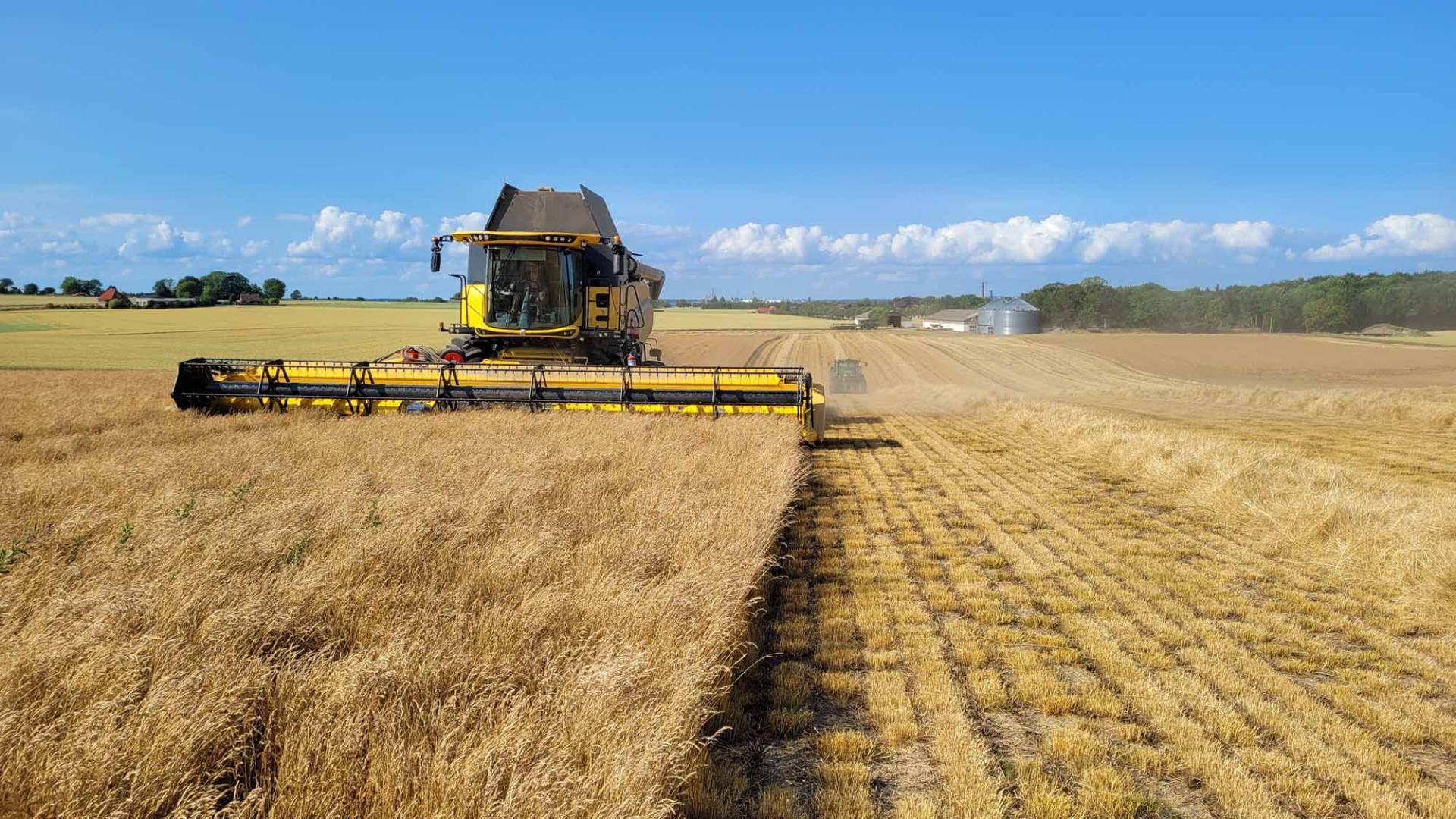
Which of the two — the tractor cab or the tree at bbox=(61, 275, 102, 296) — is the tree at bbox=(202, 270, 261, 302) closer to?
the tree at bbox=(61, 275, 102, 296)

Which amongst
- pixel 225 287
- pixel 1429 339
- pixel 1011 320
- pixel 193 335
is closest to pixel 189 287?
pixel 225 287

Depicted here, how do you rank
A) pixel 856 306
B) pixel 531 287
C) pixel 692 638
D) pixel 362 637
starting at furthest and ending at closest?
pixel 856 306 → pixel 531 287 → pixel 692 638 → pixel 362 637

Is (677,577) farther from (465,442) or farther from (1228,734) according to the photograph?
(465,442)

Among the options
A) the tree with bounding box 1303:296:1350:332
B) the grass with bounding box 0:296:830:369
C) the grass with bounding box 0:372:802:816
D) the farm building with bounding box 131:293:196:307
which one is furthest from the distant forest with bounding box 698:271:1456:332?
the grass with bounding box 0:372:802:816

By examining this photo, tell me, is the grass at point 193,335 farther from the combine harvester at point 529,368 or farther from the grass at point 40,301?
the combine harvester at point 529,368

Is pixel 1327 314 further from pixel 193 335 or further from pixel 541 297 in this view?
pixel 193 335

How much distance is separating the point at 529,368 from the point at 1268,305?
98967 mm

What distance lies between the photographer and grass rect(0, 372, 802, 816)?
2.47m

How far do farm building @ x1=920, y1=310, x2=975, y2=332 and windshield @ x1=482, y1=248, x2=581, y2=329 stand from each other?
7494 cm

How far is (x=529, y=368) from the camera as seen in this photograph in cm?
1218

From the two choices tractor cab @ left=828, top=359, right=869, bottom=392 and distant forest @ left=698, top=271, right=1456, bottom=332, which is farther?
distant forest @ left=698, top=271, right=1456, bottom=332

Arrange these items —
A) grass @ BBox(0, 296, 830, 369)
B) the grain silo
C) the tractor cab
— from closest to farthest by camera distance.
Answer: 1. the tractor cab
2. grass @ BBox(0, 296, 830, 369)
3. the grain silo

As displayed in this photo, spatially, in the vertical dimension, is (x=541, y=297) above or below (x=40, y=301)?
below

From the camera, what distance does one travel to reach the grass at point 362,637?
247 centimetres
